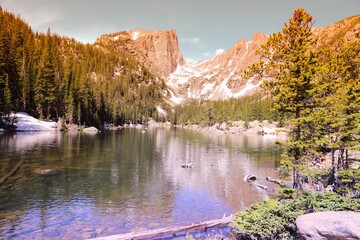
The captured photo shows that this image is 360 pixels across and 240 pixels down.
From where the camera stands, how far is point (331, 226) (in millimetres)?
10391

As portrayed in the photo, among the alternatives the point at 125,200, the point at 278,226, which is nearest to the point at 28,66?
the point at 125,200

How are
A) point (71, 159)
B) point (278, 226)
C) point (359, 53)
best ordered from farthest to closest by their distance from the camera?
point (71, 159), point (359, 53), point (278, 226)

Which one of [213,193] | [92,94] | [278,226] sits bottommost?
[213,193]

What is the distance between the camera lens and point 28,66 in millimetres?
99062

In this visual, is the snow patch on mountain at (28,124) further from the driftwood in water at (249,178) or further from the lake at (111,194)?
the driftwood in water at (249,178)

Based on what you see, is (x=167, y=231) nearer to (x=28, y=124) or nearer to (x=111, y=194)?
(x=111, y=194)

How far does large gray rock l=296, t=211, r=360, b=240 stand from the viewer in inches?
395

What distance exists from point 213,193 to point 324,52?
59.8 ft

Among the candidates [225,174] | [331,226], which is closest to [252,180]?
[225,174]

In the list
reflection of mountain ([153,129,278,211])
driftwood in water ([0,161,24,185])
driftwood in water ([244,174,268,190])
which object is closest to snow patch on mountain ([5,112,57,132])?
driftwood in water ([0,161,24,185])

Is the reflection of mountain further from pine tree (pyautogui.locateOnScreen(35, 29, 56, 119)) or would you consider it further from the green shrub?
pine tree (pyautogui.locateOnScreen(35, 29, 56, 119))

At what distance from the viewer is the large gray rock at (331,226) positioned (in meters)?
10.0

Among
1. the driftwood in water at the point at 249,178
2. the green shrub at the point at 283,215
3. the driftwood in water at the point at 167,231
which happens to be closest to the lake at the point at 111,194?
the driftwood in water at the point at 249,178

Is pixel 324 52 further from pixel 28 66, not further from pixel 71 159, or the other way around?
pixel 28 66
